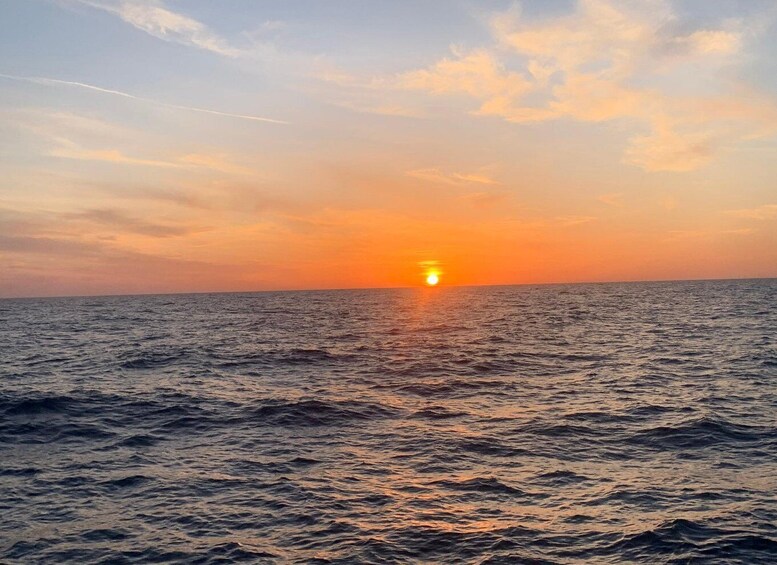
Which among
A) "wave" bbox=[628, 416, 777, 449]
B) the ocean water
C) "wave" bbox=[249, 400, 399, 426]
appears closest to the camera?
the ocean water

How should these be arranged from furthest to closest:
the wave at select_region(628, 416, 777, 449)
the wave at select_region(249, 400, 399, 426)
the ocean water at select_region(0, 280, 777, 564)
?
the wave at select_region(249, 400, 399, 426), the wave at select_region(628, 416, 777, 449), the ocean water at select_region(0, 280, 777, 564)

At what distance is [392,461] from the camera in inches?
802

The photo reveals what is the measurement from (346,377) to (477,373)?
8.85 meters

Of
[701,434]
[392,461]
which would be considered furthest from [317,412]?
[701,434]

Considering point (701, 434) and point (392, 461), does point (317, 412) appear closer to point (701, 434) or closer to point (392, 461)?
point (392, 461)

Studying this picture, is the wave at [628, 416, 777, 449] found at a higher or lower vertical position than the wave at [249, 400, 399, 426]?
lower

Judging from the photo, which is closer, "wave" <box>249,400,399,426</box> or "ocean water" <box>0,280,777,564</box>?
"ocean water" <box>0,280,777,564</box>

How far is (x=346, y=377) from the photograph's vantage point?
37.9m

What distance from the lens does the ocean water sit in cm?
1398

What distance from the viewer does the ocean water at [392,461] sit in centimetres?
1398

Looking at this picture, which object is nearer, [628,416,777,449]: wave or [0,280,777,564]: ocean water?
[0,280,777,564]: ocean water

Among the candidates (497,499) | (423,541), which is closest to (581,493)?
(497,499)

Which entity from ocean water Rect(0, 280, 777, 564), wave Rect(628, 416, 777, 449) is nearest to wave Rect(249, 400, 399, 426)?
ocean water Rect(0, 280, 777, 564)

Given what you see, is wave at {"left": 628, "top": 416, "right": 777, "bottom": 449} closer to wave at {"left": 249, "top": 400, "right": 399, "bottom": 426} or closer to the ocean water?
the ocean water
